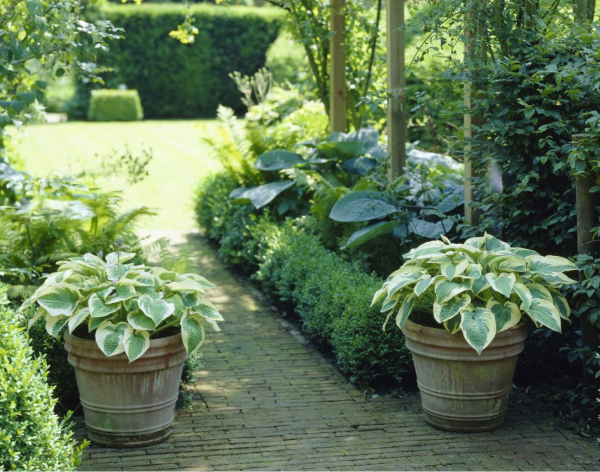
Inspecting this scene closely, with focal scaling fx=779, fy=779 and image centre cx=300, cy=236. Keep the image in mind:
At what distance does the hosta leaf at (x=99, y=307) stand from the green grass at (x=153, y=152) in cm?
444

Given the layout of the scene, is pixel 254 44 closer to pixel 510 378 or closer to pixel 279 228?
pixel 279 228

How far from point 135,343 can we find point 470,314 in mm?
1623

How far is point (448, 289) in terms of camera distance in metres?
3.86

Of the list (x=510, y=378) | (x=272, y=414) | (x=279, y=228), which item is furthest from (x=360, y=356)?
(x=279, y=228)

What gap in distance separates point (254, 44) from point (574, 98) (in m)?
19.2

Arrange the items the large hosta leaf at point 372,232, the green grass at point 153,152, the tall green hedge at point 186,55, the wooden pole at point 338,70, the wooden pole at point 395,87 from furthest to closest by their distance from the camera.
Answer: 1. the tall green hedge at point 186,55
2. the green grass at point 153,152
3. the wooden pole at point 338,70
4. the wooden pole at point 395,87
5. the large hosta leaf at point 372,232

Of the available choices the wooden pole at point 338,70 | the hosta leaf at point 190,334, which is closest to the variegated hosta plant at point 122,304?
the hosta leaf at point 190,334

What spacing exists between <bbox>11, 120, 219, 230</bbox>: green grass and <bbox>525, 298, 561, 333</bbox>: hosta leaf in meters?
5.35

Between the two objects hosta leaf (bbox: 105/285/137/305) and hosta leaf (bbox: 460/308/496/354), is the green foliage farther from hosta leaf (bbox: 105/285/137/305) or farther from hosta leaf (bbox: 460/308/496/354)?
hosta leaf (bbox: 460/308/496/354)

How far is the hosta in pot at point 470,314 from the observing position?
3.82 meters


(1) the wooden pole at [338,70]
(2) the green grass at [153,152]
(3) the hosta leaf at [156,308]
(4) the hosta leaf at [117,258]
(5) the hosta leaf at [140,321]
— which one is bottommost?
(2) the green grass at [153,152]

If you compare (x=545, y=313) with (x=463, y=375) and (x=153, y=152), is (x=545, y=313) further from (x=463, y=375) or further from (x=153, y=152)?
(x=153, y=152)

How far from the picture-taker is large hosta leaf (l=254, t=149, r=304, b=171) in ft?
24.4

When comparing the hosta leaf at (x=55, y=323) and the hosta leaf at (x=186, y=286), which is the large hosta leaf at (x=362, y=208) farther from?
the hosta leaf at (x=55, y=323)
